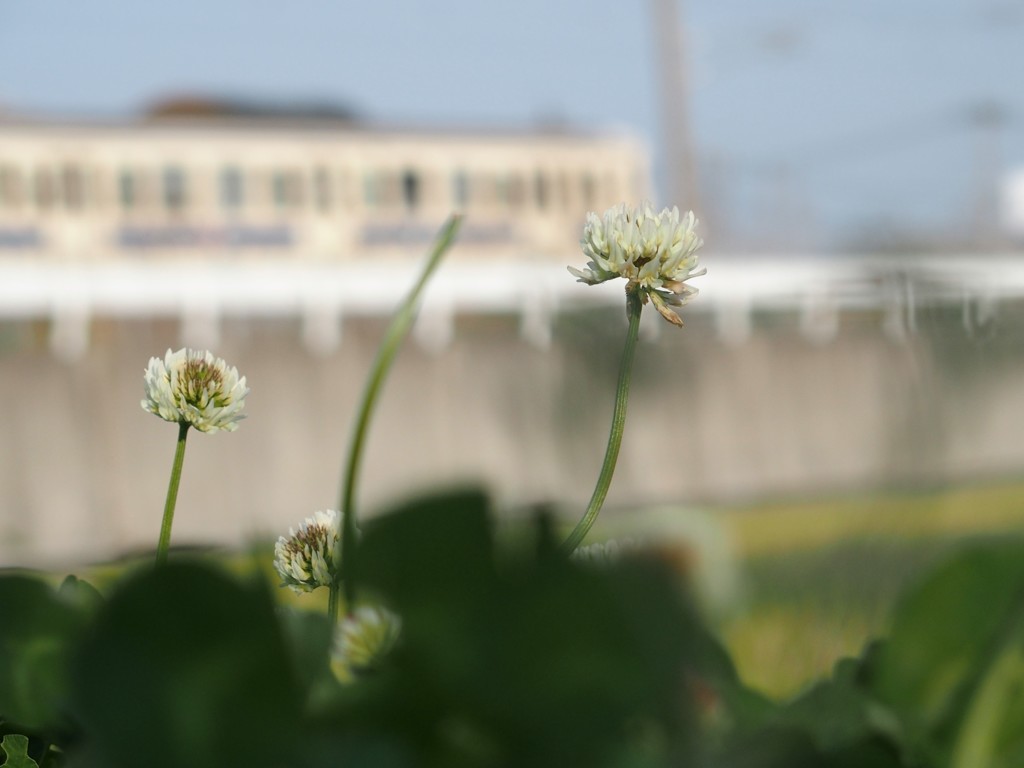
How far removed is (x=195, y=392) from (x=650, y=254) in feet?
0.61

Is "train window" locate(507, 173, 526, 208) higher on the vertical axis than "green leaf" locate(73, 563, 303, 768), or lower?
higher

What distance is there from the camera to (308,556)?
45cm

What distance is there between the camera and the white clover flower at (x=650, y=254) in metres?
0.43

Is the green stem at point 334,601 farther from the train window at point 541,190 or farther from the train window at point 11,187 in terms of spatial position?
the train window at point 541,190

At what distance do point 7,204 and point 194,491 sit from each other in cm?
918

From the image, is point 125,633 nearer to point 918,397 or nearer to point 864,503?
point 864,503

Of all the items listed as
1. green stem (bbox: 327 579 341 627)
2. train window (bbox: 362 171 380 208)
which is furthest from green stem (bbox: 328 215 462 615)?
train window (bbox: 362 171 380 208)

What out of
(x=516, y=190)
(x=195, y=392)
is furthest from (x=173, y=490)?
(x=516, y=190)

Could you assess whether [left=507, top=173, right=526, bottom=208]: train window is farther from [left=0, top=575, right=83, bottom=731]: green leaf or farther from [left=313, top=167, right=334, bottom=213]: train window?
[left=0, top=575, right=83, bottom=731]: green leaf

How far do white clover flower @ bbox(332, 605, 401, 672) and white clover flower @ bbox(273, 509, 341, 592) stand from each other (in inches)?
5.8

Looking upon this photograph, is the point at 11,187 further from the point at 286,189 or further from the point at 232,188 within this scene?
the point at 286,189

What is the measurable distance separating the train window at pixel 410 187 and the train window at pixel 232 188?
7.42 feet

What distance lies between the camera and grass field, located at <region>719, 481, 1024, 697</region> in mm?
324

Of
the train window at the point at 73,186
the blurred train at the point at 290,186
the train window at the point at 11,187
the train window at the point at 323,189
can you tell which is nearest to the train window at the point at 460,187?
the blurred train at the point at 290,186
